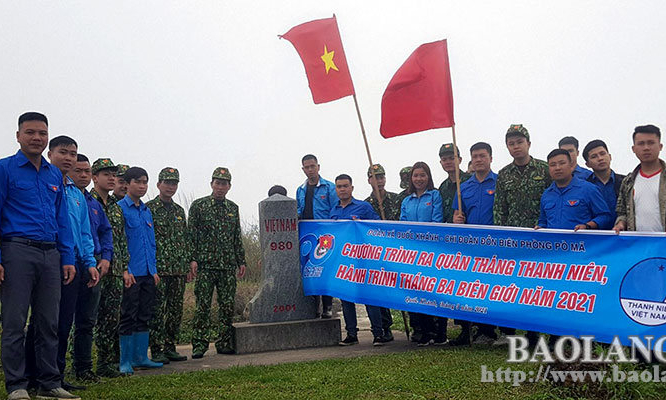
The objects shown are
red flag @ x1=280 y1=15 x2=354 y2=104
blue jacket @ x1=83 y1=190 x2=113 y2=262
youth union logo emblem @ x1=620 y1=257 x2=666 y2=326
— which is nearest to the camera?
youth union logo emblem @ x1=620 y1=257 x2=666 y2=326

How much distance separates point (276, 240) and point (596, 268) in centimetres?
379

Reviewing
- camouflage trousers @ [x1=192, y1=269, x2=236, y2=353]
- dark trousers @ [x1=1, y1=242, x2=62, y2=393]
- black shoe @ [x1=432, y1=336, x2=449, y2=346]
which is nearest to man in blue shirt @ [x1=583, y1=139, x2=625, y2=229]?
black shoe @ [x1=432, y1=336, x2=449, y2=346]

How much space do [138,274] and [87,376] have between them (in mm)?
1266

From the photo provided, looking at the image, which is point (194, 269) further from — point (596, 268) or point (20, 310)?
point (596, 268)

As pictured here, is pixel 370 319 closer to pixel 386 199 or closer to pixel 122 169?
pixel 386 199

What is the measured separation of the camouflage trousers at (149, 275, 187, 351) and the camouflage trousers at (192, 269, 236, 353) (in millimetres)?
233

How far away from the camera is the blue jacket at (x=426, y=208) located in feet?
23.5

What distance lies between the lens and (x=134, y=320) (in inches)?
255

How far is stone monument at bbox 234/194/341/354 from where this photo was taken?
7367 millimetres

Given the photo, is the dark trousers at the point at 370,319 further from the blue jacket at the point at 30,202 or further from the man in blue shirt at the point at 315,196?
the blue jacket at the point at 30,202

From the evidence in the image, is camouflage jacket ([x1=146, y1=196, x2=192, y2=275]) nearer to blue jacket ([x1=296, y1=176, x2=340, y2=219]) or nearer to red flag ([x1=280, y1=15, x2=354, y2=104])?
blue jacket ([x1=296, y1=176, x2=340, y2=219])

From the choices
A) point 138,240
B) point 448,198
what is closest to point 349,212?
point 448,198

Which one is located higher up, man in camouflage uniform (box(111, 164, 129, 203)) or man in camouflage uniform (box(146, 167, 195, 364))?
man in camouflage uniform (box(111, 164, 129, 203))

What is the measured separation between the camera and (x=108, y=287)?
5.96 m
